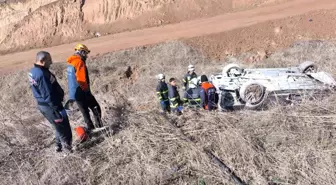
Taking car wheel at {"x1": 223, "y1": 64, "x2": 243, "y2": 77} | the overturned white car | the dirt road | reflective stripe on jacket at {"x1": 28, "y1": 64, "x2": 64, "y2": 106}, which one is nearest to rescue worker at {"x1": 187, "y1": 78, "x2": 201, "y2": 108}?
the overturned white car

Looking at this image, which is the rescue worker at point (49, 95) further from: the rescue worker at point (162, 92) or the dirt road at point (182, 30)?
the dirt road at point (182, 30)

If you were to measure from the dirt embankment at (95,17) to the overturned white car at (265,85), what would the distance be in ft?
41.4

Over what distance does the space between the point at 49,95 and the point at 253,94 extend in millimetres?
4648

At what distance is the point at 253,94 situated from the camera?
8477mm

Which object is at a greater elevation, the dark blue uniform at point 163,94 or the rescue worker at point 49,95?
the rescue worker at point 49,95

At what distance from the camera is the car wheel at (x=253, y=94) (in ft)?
27.2

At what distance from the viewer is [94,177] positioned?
203 inches

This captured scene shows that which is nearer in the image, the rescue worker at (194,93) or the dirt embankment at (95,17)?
the rescue worker at (194,93)

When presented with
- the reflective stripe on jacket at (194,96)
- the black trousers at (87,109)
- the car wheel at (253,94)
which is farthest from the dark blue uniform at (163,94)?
the black trousers at (87,109)

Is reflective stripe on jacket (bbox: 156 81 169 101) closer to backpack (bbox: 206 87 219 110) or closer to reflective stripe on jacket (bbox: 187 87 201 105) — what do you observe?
reflective stripe on jacket (bbox: 187 87 201 105)

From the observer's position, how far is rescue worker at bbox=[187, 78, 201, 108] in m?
8.83

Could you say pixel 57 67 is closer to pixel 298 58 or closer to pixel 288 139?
pixel 298 58

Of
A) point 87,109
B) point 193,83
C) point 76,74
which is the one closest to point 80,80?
point 76,74

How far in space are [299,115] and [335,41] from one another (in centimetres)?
1169
